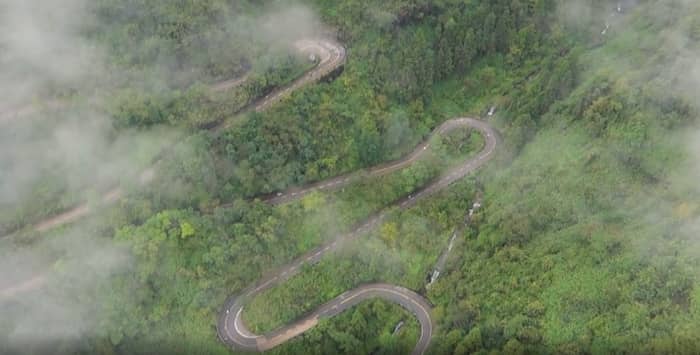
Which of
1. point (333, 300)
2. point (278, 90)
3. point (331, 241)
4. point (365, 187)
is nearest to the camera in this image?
point (333, 300)

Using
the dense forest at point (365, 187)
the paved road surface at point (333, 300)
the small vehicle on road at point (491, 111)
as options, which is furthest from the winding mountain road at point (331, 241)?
the small vehicle on road at point (491, 111)

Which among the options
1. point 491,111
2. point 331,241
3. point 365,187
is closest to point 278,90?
point 365,187

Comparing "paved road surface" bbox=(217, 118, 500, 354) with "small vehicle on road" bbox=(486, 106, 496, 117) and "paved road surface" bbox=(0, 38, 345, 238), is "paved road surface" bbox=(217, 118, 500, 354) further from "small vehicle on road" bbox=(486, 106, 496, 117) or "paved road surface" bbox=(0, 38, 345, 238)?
"paved road surface" bbox=(0, 38, 345, 238)

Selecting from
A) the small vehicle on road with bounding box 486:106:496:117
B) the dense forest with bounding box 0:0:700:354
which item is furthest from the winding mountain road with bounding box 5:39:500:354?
the small vehicle on road with bounding box 486:106:496:117

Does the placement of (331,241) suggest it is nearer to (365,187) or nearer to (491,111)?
(365,187)

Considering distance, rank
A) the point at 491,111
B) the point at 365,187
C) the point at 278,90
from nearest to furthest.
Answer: the point at 365,187 < the point at 278,90 < the point at 491,111

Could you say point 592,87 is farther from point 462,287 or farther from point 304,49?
point 304,49
